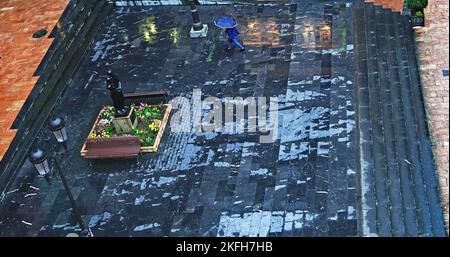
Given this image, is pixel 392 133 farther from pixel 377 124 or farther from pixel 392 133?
pixel 377 124

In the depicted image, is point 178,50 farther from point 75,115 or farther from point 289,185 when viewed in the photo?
point 289,185

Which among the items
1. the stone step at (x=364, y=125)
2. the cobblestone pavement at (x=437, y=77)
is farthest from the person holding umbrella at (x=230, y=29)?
the cobblestone pavement at (x=437, y=77)

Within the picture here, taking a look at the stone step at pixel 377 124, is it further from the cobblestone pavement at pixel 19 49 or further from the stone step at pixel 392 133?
the cobblestone pavement at pixel 19 49

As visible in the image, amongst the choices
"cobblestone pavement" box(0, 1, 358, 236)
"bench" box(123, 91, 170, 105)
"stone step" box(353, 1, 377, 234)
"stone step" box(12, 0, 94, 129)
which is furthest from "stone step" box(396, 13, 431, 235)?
"stone step" box(12, 0, 94, 129)

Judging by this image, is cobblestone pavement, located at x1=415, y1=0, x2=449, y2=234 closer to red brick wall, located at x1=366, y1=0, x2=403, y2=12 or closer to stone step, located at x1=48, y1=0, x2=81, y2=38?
red brick wall, located at x1=366, y1=0, x2=403, y2=12
